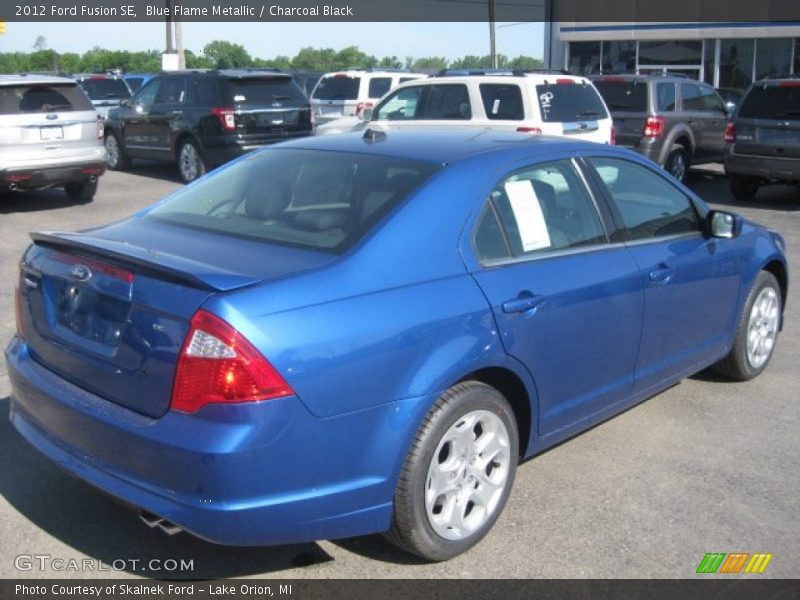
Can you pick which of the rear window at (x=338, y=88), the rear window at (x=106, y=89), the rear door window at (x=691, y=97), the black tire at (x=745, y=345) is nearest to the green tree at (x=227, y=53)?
the rear window at (x=106, y=89)

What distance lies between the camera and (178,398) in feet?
10.2

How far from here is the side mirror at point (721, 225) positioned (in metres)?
5.09

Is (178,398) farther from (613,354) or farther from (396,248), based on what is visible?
(613,354)

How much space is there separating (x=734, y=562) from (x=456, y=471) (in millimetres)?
1171

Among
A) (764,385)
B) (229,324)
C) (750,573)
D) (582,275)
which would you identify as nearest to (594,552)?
(750,573)

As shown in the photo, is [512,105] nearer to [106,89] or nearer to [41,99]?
[41,99]

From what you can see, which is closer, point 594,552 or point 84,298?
point 84,298

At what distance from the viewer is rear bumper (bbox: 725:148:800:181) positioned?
1256 centimetres

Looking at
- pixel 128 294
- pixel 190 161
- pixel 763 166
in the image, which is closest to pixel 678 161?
pixel 763 166

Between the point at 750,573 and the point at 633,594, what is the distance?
20.8 inches

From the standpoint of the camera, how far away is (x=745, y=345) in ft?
18.5

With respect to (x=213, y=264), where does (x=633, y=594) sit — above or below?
below

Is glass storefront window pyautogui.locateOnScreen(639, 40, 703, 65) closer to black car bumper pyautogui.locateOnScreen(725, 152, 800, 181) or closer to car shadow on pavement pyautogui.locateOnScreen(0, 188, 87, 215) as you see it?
→ black car bumper pyautogui.locateOnScreen(725, 152, 800, 181)

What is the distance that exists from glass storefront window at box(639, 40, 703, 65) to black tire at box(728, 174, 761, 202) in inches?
630
